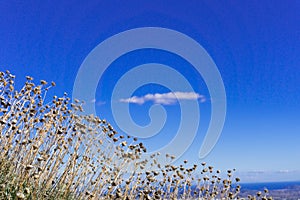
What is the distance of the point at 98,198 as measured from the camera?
4.33 metres

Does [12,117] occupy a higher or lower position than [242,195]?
higher

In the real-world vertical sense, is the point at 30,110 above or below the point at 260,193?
above

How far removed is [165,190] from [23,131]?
2222 millimetres

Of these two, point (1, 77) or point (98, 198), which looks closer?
point (98, 198)

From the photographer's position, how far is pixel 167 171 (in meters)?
5.32

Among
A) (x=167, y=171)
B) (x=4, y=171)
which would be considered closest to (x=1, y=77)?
(x=4, y=171)

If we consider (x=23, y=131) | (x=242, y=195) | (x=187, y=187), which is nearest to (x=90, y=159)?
(x=23, y=131)

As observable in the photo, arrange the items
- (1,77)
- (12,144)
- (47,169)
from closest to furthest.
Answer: (47,169), (12,144), (1,77)

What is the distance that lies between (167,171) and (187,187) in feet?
1.36

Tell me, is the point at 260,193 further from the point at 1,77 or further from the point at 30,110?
the point at 1,77

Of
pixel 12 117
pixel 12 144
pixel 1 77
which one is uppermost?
pixel 1 77

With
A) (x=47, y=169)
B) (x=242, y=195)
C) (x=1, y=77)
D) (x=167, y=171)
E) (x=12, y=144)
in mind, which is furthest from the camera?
(x=242, y=195)

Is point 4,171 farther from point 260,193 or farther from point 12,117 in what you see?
point 260,193

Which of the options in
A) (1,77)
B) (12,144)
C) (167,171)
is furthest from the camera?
(167,171)
